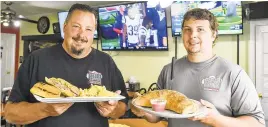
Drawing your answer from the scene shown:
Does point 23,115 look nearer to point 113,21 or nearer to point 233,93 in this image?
point 233,93

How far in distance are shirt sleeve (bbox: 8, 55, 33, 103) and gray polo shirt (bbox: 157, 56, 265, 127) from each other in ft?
2.95

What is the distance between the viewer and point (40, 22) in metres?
6.34

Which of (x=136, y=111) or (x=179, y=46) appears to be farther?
(x=179, y=46)

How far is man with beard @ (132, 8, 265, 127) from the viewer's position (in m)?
1.38

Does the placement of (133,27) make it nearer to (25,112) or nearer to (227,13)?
(227,13)


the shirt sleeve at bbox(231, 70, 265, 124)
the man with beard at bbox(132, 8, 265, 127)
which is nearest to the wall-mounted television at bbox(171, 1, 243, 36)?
the man with beard at bbox(132, 8, 265, 127)

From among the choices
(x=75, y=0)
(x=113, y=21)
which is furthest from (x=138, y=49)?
(x=75, y=0)

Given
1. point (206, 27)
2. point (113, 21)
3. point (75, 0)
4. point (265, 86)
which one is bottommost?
point (265, 86)

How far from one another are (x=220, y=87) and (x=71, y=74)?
897 mm

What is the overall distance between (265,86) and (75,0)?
11.7 ft

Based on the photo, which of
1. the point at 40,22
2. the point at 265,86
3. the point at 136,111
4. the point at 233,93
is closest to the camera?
A: the point at 233,93

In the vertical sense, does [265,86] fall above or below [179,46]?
below

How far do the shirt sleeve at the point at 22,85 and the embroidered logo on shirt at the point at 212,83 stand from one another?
3.45 feet

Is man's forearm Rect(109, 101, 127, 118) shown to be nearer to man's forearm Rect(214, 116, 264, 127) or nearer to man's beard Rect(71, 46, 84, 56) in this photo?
man's beard Rect(71, 46, 84, 56)
